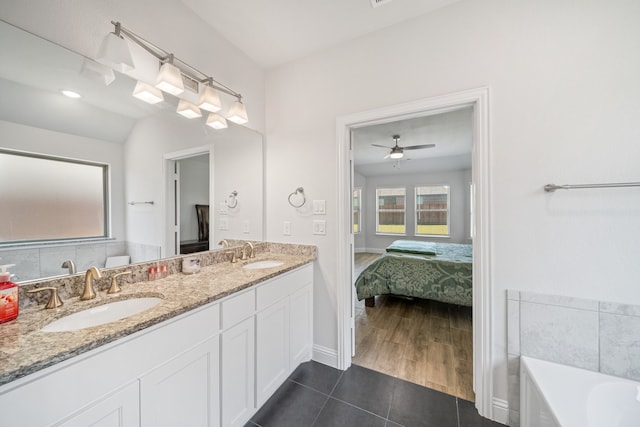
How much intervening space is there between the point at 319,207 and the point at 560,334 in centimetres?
169

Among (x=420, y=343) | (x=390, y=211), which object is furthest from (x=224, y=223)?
(x=390, y=211)

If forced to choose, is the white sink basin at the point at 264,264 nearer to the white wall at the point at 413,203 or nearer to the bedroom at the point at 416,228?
the bedroom at the point at 416,228

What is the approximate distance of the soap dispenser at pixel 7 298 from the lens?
83 centimetres

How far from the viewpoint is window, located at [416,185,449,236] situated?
6176 mm

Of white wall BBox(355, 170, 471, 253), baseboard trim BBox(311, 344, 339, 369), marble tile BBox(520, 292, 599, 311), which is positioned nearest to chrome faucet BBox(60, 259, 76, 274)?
baseboard trim BBox(311, 344, 339, 369)

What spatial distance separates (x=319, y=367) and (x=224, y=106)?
7.46 feet

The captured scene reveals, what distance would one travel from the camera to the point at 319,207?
1.97 meters

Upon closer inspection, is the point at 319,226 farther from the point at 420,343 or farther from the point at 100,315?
the point at 420,343

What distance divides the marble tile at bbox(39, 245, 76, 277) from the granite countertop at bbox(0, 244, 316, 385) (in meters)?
0.15

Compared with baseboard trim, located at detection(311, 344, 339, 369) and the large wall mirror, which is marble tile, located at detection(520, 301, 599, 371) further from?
the large wall mirror

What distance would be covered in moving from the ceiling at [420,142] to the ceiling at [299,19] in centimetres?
84

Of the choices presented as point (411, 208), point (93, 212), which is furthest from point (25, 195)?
point (411, 208)

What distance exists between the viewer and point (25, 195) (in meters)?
1.02

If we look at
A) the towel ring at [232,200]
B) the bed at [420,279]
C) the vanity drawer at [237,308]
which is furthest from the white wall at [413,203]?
the vanity drawer at [237,308]
